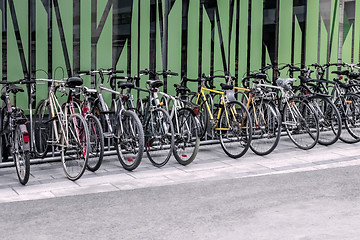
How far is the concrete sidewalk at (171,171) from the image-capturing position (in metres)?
7.02

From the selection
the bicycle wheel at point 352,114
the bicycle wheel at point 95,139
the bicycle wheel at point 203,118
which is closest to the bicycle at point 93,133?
the bicycle wheel at point 95,139

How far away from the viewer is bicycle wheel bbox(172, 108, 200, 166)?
828 cm

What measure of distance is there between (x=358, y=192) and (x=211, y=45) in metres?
4.83

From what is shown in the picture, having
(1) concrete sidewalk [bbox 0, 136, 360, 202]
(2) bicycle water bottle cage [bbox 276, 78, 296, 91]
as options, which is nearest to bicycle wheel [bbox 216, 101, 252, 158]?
(1) concrete sidewalk [bbox 0, 136, 360, 202]

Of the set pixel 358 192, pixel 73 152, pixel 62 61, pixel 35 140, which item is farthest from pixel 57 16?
pixel 358 192

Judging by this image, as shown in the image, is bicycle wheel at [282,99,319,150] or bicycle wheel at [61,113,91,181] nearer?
bicycle wheel at [61,113,91,181]

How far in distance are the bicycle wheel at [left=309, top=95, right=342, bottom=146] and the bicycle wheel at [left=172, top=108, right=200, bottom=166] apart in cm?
230

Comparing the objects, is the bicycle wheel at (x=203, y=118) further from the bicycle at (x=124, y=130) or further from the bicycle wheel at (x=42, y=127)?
the bicycle wheel at (x=42, y=127)

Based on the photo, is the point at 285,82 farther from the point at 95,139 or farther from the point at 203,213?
the point at 203,213

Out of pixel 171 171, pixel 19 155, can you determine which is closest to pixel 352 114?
pixel 171 171

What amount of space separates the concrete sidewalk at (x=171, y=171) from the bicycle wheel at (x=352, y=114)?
71 cm

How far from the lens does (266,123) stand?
30.0 ft

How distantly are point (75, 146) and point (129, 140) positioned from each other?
30.8 inches

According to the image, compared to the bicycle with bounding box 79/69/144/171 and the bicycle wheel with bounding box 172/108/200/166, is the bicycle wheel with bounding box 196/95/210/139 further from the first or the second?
the bicycle with bounding box 79/69/144/171
